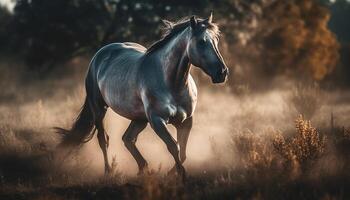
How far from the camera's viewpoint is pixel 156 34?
22.0 m

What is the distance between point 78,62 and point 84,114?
18.9m

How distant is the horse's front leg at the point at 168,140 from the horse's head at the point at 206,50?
80 centimetres

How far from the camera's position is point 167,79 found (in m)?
6.78

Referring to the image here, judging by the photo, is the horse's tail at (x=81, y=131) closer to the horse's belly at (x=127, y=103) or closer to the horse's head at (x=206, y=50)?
the horse's belly at (x=127, y=103)

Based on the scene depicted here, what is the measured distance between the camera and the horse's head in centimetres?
615

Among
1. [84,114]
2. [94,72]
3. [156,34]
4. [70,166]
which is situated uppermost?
[156,34]

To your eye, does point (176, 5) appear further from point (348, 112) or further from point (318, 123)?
point (318, 123)

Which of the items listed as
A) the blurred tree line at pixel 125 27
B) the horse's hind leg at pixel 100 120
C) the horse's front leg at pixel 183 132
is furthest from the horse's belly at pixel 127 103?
the blurred tree line at pixel 125 27

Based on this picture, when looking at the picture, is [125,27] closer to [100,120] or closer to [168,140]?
[100,120]

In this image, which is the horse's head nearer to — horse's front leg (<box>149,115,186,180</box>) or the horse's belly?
horse's front leg (<box>149,115,186,180</box>)

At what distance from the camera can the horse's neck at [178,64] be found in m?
6.70

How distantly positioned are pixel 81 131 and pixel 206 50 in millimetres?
3411

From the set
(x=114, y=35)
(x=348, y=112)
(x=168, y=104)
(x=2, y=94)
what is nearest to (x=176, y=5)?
(x=114, y=35)

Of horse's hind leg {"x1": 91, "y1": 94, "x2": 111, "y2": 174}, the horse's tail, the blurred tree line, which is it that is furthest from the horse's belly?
the blurred tree line
